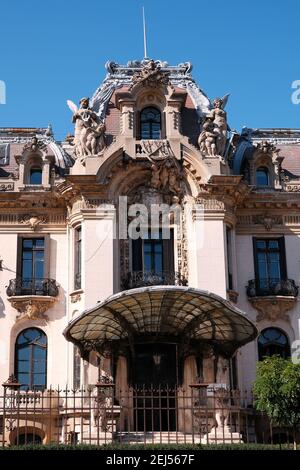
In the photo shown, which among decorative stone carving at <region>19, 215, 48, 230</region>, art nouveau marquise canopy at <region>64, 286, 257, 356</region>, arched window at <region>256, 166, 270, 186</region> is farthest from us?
arched window at <region>256, 166, 270, 186</region>

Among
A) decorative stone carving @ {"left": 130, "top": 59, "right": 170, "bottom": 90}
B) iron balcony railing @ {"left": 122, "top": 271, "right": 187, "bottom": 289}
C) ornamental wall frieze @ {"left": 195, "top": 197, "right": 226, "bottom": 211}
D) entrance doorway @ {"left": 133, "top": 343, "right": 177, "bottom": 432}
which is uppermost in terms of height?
decorative stone carving @ {"left": 130, "top": 59, "right": 170, "bottom": 90}

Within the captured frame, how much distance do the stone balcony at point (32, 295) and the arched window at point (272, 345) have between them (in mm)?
8986

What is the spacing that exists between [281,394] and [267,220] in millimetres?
11800

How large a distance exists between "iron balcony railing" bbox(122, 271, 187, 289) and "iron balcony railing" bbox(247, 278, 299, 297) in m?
3.33

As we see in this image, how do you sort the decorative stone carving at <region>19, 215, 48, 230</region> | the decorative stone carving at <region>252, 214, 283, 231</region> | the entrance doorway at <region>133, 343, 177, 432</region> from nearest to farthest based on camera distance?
the entrance doorway at <region>133, 343, 177, 432</region>
the decorative stone carving at <region>19, 215, 48, 230</region>
the decorative stone carving at <region>252, 214, 283, 231</region>

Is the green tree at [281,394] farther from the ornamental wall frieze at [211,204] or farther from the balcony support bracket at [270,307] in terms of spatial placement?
the ornamental wall frieze at [211,204]

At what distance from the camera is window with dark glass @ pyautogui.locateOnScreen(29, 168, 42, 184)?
114 ft

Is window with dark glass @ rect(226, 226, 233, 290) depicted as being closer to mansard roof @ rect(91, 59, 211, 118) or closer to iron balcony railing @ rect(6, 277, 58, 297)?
mansard roof @ rect(91, 59, 211, 118)

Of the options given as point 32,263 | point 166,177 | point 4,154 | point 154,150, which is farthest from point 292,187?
point 4,154

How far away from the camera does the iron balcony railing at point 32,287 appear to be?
32.7m

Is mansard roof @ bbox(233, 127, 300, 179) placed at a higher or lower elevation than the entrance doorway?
higher

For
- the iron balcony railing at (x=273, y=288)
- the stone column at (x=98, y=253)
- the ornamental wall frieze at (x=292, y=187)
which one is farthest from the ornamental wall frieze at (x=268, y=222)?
the stone column at (x=98, y=253)

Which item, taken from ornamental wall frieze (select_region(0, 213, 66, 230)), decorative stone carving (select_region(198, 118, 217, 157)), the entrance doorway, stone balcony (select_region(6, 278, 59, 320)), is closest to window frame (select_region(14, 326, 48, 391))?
stone balcony (select_region(6, 278, 59, 320))

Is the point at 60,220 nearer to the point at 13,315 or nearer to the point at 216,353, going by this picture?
the point at 13,315
